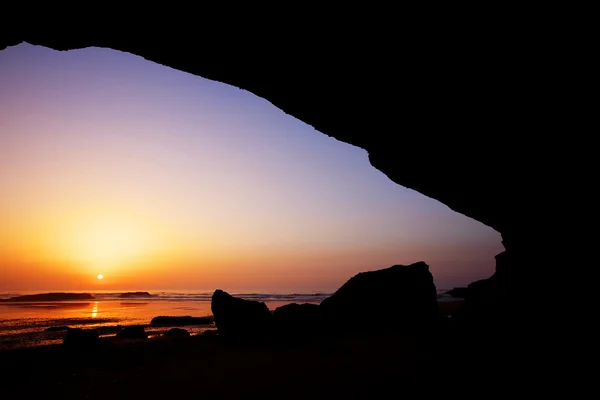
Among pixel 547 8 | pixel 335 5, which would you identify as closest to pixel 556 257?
pixel 547 8

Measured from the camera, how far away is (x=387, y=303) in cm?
1408

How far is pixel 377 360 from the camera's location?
26.3 feet

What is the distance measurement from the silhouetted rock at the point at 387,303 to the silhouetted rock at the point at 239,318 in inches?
127

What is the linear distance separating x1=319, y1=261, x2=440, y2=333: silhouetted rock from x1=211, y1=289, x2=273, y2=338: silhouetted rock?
3237 mm

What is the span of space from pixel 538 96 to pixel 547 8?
4.65 feet

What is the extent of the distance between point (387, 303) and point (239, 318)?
6388 mm

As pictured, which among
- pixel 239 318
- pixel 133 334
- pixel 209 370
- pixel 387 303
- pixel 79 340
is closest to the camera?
pixel 209 370

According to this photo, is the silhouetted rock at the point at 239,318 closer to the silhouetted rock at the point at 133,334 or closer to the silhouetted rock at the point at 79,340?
the silhouetted rock at the point at 133,334

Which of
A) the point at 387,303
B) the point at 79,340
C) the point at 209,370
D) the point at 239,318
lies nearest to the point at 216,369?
the point at 209,370

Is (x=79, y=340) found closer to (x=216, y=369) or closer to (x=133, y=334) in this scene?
(x=133, y=334)

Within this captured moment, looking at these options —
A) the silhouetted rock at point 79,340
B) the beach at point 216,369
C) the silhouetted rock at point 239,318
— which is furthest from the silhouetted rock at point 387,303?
the silhouetted rock at point 79,340

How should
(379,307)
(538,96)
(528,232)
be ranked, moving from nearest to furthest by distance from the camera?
(538,96) < (528,232) < (379,307)

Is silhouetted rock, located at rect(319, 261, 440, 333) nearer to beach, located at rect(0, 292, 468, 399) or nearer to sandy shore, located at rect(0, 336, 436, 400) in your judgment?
beach, located at rect(0, 292, 468, 399)

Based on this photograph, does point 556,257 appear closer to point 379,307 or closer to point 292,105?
point 292,105
